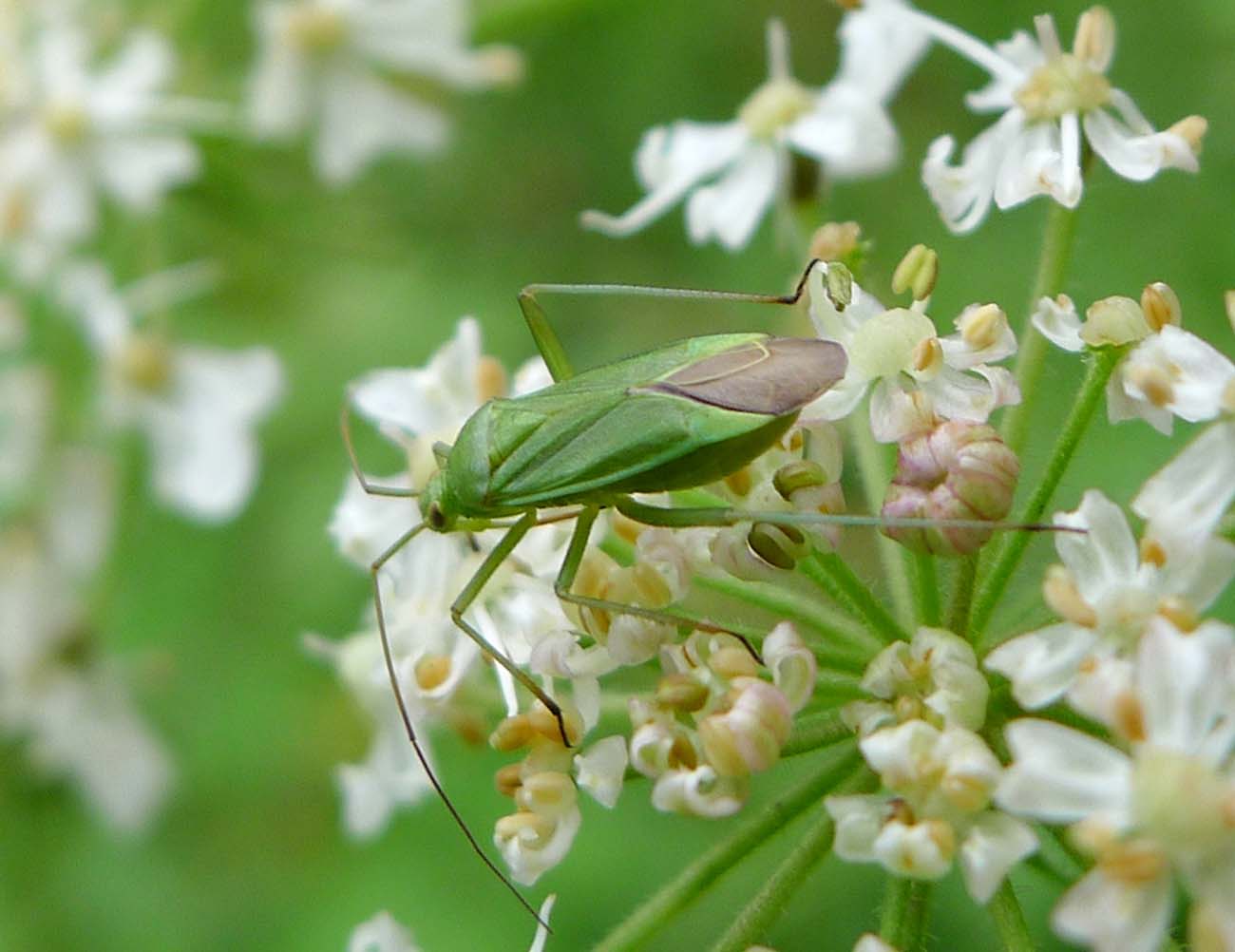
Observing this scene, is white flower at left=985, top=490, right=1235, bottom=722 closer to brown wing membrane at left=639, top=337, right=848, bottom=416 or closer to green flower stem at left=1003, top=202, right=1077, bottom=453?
green flower stem at left=1003, top=202, right=1077, bottom=453

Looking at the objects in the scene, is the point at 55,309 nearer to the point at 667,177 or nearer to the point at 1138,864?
the point at 667,177

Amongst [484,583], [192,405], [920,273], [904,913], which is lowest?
[192,405]

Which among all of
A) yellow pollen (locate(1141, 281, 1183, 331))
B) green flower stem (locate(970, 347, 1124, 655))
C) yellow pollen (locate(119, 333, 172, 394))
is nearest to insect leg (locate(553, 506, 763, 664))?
green flower stem (locate(970, 347, 1124, 655))

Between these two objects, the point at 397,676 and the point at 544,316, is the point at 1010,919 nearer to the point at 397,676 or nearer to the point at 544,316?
the point at 397,676

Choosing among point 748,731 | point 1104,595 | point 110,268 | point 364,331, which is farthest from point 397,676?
point 364,331

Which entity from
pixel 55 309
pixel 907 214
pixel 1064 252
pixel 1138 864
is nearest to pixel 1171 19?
pixel 907 214

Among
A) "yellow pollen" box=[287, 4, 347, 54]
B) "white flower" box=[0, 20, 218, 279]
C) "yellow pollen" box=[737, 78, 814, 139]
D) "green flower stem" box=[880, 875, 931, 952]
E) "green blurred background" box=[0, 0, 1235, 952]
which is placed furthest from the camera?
"yellow pollen" box=[287, 4, 347, 54]
